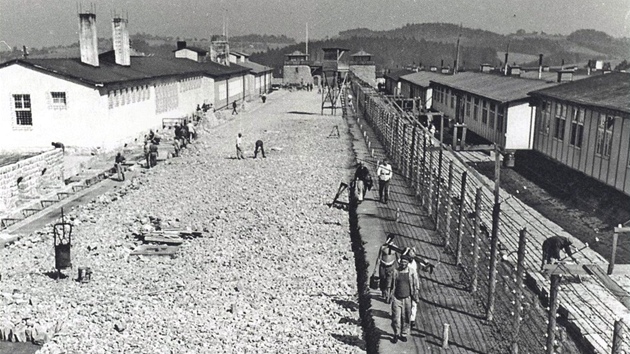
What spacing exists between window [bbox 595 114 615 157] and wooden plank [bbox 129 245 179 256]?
12965 millimetres

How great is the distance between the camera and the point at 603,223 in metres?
17.5

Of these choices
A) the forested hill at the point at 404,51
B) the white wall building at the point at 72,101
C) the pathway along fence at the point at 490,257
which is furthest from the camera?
the forested hill at the point at 404,51

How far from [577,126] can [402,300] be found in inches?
593

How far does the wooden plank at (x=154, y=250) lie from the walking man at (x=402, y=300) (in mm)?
7294

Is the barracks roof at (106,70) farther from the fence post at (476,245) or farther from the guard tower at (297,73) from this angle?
the guard tower at (297,73)

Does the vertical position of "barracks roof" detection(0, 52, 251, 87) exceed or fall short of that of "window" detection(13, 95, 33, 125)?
it exceeds it

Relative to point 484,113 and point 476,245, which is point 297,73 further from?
point 476,245

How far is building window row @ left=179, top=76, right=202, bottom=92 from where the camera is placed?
40.3m

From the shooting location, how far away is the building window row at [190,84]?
40269 millimetres

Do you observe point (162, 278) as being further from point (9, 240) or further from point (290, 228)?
point (9, 240)

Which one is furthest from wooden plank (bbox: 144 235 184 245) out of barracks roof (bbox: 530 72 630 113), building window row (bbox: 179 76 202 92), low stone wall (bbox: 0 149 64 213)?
building window row (bbox: 179 76 202 92)

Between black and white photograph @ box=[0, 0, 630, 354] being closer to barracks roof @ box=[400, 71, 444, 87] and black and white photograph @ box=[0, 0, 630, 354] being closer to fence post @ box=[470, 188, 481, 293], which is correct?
fence post @ box=[470, 188, 481, 293]

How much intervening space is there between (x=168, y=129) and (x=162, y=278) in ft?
79.7

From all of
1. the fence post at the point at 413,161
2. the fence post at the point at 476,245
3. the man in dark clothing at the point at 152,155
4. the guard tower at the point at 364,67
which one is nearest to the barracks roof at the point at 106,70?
the man in dark clothing at the point at 152,155
